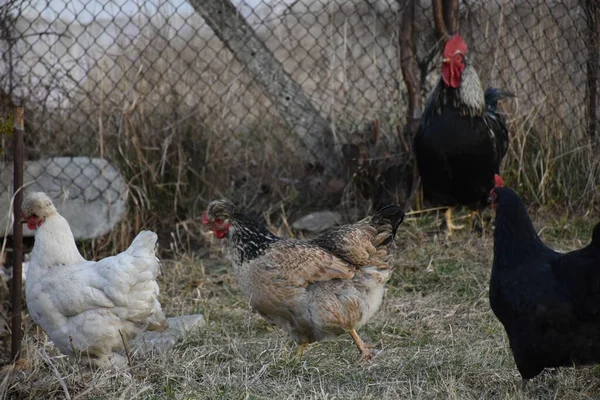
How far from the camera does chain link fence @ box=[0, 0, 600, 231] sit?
20.0ft

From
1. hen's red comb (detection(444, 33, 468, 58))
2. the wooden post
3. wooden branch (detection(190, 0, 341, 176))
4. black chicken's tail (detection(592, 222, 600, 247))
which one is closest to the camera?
black chicken's tail (detection(592, 222, 600, 247))

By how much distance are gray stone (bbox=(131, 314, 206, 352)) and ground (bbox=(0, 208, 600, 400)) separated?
60mm

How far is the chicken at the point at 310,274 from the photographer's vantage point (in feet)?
13.2

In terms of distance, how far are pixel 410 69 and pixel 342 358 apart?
9.46 feet

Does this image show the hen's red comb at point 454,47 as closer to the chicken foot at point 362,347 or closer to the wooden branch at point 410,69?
the wooden branch at point 410,69

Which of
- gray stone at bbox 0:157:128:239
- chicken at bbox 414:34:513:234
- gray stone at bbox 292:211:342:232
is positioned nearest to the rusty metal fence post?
gray stone at bbox 0:157:128:239

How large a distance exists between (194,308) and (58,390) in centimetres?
153

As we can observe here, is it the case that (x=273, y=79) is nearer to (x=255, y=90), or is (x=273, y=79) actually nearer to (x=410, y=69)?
(x=255, y=90)

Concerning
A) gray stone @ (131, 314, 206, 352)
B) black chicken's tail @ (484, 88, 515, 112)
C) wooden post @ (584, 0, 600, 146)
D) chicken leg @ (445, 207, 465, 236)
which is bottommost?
chicken leg @ (445, 207, 465, 236)

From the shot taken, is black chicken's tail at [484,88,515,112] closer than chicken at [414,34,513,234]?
No

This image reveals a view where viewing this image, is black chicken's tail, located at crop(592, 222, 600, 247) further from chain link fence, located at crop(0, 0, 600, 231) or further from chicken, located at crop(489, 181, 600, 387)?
chain link fence, located at crop(0, 0, 600, 231)

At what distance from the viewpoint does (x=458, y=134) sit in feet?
18.6

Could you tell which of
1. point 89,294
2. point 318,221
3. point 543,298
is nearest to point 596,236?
point 543,298

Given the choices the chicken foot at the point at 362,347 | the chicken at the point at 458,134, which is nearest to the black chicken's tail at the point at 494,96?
the chicken at the point at 458,134
